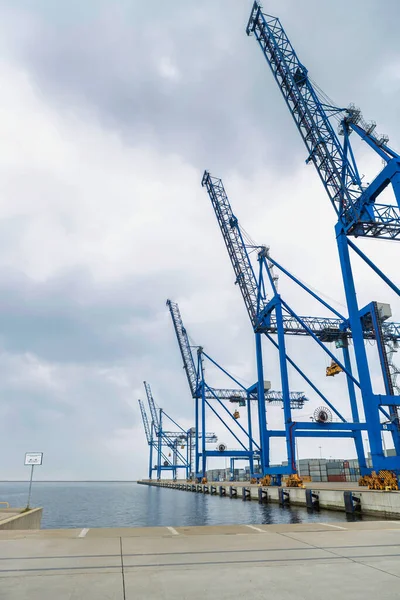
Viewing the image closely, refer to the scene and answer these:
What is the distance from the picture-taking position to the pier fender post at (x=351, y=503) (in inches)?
872

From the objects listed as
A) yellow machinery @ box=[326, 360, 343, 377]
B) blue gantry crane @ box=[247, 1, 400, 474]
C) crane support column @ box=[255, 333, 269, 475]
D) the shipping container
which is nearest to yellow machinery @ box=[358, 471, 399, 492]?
blue gantry crane @ box=[247, 1, 400, 474]

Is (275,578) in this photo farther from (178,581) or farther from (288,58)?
(288,58)

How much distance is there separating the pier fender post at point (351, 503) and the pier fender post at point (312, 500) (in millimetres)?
4619

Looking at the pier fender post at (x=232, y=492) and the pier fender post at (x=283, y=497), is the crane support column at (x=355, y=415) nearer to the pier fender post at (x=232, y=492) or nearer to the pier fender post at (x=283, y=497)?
the pier fender post at (x=283, y=497)

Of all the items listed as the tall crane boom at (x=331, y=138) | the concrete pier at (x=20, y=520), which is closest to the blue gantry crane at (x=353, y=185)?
the tall crane boom at (x=331, y=138)

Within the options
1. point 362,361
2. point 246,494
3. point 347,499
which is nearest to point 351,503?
point 347,499

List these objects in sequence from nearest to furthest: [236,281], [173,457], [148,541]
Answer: [148,541] < [236,281] < [173,457]

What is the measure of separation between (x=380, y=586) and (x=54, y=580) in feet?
15.0

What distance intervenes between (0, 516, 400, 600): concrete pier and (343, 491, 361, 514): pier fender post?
13367mm

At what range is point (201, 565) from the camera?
677 cm

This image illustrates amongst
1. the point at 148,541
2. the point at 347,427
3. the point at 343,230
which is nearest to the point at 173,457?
the point at 347,427

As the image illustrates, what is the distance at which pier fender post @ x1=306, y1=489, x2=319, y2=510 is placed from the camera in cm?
2688

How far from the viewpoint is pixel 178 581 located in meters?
5.77

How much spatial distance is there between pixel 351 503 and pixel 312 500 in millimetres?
5423
